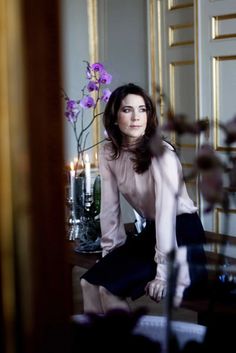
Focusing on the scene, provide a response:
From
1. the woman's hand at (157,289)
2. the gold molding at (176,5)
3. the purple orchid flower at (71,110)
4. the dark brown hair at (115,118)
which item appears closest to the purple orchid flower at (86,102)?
the purple orchid flower at (71,110)

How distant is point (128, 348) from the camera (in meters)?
0.85

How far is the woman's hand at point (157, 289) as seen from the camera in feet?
5.99

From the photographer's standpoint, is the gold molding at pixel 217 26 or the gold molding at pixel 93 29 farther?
the gold molding at pixel 93 29

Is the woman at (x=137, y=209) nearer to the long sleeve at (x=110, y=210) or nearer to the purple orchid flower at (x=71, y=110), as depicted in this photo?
the long sleeve at (x=110, y=210)

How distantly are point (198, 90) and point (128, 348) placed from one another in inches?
113

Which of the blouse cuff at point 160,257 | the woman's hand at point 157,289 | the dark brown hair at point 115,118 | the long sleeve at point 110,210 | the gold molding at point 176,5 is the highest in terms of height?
the gold molding at point 176,5

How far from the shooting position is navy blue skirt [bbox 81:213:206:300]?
1.94 meters

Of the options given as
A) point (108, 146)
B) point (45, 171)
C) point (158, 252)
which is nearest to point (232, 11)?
point (108, 146)

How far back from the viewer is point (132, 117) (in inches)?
80.9

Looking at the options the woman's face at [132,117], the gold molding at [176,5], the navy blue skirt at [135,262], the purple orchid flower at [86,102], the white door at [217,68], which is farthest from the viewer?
the gold molding at [176,5]

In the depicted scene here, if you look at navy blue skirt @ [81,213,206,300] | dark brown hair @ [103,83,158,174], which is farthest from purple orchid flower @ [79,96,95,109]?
navy blue skirt @ [81,213,206,300]

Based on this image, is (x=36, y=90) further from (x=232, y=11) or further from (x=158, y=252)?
(x=232, y=11)

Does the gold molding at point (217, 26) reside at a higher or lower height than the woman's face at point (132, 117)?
higher

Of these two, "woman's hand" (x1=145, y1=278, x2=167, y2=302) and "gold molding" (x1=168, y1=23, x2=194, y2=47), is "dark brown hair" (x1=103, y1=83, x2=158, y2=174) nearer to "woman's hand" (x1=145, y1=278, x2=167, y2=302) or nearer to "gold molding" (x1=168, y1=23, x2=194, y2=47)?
"woman's hand" (x1=145, y1=278, x2=167, y2=302)
